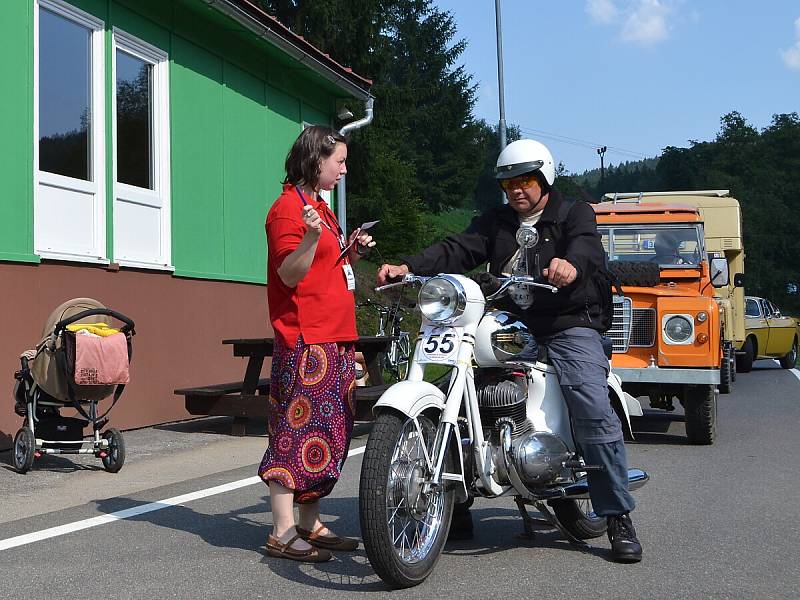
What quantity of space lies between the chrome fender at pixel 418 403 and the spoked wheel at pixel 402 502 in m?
0.05

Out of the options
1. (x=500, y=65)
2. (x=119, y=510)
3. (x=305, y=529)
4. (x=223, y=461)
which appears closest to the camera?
(x=305, y=529)

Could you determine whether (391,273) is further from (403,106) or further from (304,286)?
(403,106)

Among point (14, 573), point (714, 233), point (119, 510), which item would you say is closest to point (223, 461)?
point (119, 510)

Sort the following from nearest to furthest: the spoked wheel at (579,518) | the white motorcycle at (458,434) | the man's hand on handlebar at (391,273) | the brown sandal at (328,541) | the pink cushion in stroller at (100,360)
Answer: the white motorcycle at (458,434)
the man's hand on handlebar at (391,273)
the brown sandal at (328,541)
the spoked wheel at (579,518)
the pink cushion in stroller at (100,360)

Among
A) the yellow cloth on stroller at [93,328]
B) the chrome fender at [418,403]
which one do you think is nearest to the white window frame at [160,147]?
the yellow cloth on stroller at [93,328]

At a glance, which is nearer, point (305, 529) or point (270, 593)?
point (270, 593)

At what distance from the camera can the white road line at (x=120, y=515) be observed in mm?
5883

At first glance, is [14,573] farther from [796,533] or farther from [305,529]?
[796,533]

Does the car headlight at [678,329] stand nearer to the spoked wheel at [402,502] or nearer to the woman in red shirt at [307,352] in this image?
the woman in red shirt at [307,352]

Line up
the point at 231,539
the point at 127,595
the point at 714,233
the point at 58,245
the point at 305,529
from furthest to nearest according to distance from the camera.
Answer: the point at 714,233, the point at 58,245, the point at 231,539, the point at 305,529, the point at 127,595

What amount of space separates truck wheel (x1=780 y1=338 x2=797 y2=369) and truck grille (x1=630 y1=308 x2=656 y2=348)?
1575 centimetres

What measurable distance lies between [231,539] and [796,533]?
2939 millimetres

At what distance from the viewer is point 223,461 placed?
939cm

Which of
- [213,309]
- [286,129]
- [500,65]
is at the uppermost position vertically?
[500,65]
